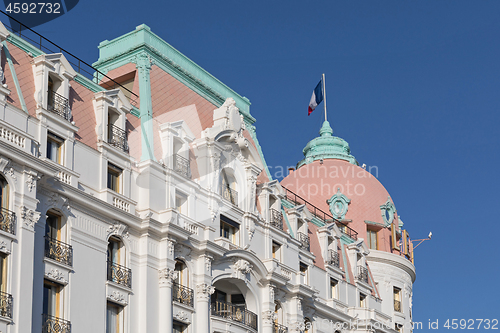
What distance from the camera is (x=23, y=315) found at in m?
31.5

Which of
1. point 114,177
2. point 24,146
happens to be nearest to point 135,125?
point 114,177

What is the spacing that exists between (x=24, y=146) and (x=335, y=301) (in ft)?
88.3

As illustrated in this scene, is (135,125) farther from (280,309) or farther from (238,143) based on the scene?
(280,309)

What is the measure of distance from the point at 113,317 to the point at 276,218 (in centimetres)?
1592

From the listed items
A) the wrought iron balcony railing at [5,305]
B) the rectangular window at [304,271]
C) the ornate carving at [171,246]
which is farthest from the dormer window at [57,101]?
the rectangular window at [304,271]

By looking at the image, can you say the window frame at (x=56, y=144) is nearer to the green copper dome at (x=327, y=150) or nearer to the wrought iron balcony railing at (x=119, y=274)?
the wrought iron balcony railing at (x=119, y=274)

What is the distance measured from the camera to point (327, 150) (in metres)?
70.0

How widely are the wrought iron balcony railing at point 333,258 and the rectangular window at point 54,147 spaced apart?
23778mm

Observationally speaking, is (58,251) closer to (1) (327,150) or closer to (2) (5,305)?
(2) (5,305)

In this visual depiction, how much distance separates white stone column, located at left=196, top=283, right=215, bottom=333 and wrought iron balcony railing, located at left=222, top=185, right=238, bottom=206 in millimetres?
6229

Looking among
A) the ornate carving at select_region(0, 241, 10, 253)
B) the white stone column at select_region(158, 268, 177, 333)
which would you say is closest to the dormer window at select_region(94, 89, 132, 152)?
the white stone column at select_region(158, 268, 177, 333)

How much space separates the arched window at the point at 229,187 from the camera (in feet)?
154

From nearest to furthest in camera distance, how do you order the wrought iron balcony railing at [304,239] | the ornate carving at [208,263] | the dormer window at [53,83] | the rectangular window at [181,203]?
the dormer window at [53,83], the ornate carving at [208,263], the rectangular window at [181,203], the wrought iron balcony railing at [304,239]

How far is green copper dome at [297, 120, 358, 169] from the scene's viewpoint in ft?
227
